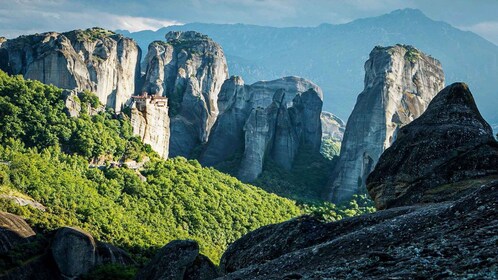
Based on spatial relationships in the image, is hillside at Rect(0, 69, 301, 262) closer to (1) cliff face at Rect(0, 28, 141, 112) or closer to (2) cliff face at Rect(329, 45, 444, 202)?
(1) cliff face at Rect(0, 28, 141, 112)

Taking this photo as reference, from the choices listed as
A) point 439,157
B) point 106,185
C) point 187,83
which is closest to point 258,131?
point 187,83

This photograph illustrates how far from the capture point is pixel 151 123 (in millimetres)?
59188

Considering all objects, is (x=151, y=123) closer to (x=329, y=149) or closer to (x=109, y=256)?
(x=109, y=256)

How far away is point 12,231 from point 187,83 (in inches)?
2629

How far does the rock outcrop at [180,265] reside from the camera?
50.6 ft

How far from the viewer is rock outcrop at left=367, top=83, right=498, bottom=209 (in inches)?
633

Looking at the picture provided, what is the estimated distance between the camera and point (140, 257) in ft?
118

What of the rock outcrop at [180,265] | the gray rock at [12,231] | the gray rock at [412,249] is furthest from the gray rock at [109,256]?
the gray rock at [412,249]

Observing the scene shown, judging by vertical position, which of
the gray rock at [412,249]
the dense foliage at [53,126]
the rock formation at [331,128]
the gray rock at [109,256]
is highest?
the rock formation at [331,128]

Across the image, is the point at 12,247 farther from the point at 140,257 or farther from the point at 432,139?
the point at 432,139

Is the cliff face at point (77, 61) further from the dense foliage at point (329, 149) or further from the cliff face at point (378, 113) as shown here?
the dense foliage at point (329, 149)

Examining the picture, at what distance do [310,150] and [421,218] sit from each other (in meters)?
78.1

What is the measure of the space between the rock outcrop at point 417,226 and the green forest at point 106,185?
69.6ft

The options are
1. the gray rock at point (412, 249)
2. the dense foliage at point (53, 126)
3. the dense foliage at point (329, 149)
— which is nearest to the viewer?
the gray rock at point (412, 249)
